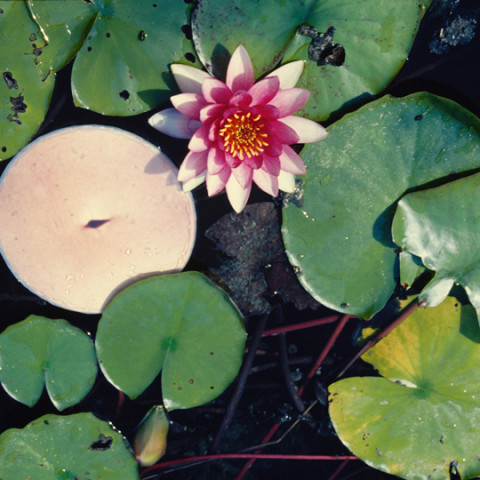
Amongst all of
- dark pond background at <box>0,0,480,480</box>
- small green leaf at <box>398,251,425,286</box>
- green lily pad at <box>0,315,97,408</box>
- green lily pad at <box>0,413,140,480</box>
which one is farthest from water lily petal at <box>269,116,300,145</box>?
green lily pad at <box>0,413,140,480</box>

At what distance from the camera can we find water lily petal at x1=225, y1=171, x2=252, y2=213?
74.2 inches

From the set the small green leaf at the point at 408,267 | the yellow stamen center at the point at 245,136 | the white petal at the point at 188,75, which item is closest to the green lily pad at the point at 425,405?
the small green leaf at the point at 408,267

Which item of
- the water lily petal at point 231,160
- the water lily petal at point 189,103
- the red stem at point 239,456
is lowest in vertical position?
the red stem at point 239,456

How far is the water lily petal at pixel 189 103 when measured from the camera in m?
1.73

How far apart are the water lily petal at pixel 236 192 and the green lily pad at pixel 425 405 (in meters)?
1.11

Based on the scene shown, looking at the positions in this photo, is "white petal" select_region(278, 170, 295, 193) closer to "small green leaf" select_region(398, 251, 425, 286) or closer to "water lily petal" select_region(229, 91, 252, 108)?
"water lily petal" select_region(229, 91, 252, 108)

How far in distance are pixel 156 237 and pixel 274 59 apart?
106 centimetres

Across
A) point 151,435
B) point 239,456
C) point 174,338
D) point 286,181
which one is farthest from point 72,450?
point 286,181

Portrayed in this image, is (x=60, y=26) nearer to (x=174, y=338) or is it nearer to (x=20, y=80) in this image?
(x=20, y=80)

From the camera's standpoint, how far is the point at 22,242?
82.8 inches

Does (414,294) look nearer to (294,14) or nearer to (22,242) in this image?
(294,14)

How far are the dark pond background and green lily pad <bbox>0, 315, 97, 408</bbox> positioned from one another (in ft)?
0.71

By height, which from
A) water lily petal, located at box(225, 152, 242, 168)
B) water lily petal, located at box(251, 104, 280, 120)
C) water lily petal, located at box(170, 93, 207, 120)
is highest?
water lily petal, located at box(170, 93, 207, 120)

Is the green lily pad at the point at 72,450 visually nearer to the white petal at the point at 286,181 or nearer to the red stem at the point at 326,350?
the red stem at the point at 326,350
